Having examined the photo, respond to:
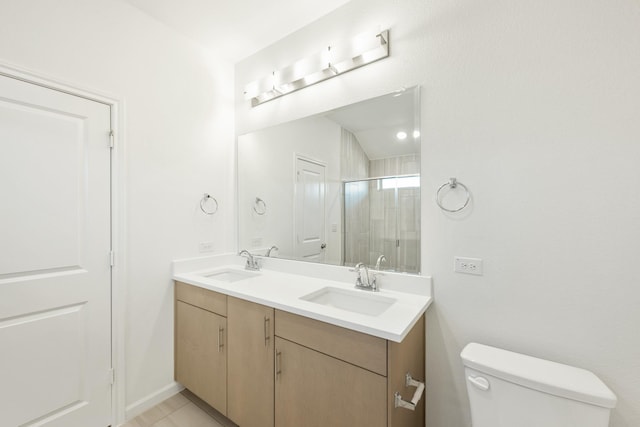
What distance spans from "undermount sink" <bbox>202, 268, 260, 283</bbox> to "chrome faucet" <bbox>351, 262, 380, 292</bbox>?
33.9 inches

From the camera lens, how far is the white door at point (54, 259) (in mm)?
1322

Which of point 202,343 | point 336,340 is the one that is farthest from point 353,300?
point 202,343

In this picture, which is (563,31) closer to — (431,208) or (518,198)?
(518,198)

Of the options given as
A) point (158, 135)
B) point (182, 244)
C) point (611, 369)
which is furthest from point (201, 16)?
point (611, 369)

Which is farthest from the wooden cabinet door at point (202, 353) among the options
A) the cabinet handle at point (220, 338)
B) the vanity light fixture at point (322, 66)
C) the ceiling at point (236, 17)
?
the ceiling at point (236, 17)

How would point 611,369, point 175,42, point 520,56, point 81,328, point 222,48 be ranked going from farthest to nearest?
1. point 222,48
2. point 175,42
3. point 81,328
4. point 520,56
5. point 611,369

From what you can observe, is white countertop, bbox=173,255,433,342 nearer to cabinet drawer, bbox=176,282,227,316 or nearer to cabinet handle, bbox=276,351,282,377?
cabinet drawer, bbox=176,282,227,316

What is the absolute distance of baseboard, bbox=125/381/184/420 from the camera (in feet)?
5.66

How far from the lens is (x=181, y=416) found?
5.76 feet

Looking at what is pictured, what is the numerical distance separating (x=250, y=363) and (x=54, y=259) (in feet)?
4.08

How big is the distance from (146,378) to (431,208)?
222 centimetres

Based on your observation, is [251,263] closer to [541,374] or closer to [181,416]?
[181,416]

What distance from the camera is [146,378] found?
182 centimetres

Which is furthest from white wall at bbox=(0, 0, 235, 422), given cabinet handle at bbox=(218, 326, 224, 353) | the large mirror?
cabinet handle at bbox=(218, 326, 224, 353)
